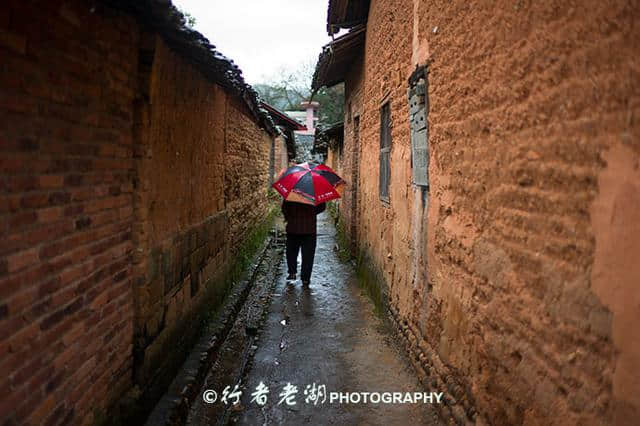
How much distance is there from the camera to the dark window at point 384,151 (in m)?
6.09

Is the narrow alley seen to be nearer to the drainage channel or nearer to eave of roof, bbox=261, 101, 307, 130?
the drainage channel

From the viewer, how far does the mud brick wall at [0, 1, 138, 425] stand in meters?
1.90

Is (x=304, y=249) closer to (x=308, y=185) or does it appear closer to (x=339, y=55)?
(x=308, y=185)

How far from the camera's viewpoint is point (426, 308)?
3.88 m

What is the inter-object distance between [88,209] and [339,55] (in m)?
6.86

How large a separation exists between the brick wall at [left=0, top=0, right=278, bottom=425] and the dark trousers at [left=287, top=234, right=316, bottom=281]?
10.2 feet

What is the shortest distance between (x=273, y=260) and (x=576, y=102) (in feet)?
25.3

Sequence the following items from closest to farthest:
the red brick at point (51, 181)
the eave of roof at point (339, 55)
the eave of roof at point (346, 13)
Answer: the red brick at point (51, 181) → the eave of roof at point (346, 13) → the eave of roof at point (339, 55)

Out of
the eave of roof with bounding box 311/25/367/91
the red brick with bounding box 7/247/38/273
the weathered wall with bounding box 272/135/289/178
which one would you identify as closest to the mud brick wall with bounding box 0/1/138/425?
the red brick with bounding box 7/247/38/273

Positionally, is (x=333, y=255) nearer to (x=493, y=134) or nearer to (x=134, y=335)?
(x=134, y=335)

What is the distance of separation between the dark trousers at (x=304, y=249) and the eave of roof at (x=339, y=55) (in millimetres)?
2895

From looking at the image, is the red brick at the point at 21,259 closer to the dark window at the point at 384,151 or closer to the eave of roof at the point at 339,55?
the dark window at the point at 384,151

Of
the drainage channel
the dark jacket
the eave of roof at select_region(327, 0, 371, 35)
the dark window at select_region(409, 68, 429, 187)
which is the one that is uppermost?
the eave of roof at select_region(327, 0, 371, 35)

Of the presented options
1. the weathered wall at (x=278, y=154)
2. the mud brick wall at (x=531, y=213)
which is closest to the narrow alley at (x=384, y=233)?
the mud brick wall at (x=531, y=213)
